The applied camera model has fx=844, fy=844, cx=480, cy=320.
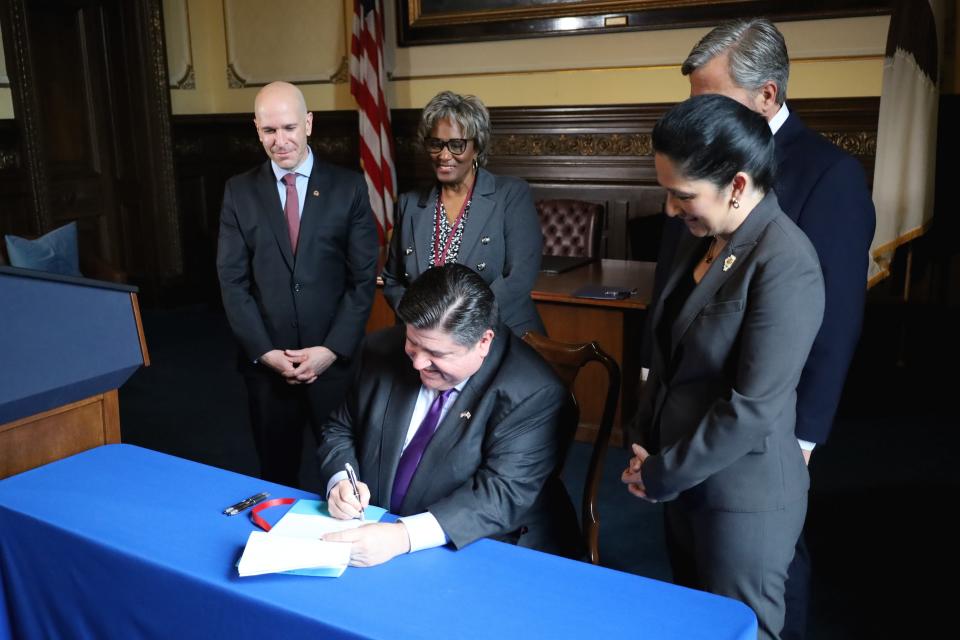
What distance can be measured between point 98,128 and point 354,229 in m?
4.99

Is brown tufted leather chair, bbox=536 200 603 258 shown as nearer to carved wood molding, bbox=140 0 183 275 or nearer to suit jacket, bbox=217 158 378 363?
suit jacket, bbox=217 158 378 363

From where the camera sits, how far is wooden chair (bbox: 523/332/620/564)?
6.78 feet

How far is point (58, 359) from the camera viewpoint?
181 centimetres

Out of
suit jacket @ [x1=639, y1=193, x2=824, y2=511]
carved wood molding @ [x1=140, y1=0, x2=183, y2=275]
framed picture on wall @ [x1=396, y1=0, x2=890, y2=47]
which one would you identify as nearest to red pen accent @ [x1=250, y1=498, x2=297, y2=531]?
suit jacket @ [x1=639, y1=193, x2=824, y2=511]

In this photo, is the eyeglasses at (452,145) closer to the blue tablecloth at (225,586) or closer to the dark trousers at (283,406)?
the dark trousers at (283,406)

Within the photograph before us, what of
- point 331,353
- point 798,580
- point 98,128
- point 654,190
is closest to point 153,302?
point 98,128

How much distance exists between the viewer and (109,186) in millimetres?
6852

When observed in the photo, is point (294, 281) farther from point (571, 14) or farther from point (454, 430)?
point (571, 14)

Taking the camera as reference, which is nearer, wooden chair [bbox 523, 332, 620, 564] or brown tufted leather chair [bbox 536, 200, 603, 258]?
wooden chair [bbox 523, 332, 620, 564]

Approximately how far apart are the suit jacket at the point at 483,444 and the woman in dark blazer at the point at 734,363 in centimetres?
24

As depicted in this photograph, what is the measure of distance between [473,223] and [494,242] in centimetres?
9

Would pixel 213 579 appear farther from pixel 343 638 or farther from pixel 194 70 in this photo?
pixel 194 70

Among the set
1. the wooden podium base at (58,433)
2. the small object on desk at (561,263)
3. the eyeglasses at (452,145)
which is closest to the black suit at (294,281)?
the eyeglasses at (452,145)

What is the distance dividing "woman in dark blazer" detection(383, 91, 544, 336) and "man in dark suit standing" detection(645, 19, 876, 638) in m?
0.97
